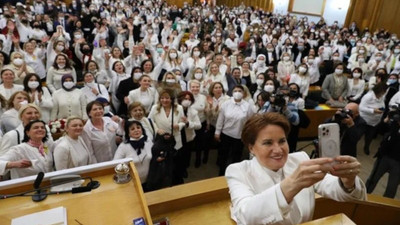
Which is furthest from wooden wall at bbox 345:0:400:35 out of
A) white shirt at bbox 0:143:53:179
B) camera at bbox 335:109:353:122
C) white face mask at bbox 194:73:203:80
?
white shirt at bbox 0:143:53:179

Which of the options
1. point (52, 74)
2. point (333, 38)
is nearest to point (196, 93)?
point (52, 74)

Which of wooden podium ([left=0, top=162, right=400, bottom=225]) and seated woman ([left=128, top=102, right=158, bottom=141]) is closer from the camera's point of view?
wooden podium ([left=0, top=162, right=400, bottom=225])

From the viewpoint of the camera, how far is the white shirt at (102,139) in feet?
10.7

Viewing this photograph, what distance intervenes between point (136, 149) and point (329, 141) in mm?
2218

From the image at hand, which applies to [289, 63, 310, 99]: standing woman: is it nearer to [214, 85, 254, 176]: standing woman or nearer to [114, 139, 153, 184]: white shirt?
[214, 85, 254, 176]: standing woman

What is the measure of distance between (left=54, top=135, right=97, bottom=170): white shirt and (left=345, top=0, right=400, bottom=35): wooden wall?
1593 cm

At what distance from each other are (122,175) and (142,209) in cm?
36

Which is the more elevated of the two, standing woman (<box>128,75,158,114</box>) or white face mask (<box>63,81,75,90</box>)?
white face mask (<box>63,81,75,90</box>)

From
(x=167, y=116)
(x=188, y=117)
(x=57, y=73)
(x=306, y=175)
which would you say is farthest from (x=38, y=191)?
(x=57, y=73)

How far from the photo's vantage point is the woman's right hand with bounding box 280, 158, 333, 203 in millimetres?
1119

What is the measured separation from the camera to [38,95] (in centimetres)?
410

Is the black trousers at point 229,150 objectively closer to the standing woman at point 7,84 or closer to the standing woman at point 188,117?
the standing woman at point 188,117

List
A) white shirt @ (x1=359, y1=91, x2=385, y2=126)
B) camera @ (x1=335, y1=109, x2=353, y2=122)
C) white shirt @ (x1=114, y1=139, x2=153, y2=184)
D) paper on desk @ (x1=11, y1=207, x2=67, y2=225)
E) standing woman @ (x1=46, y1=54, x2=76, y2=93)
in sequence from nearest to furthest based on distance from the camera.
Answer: paper on desk @ (x1=11, y1=207, x2=67, y2=225) → camera @ (x1=335, y1=109, x2=353, y2=122) → white shirt @ (x1=114, y1=139, x2=153, y2=184) → standing woman @ (x1=46, y1=54, x2=76, y2=93) → white shirt @ (x1=359, y1=91, x2=385, y2=126)

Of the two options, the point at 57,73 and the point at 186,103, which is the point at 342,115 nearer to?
the point at 186,103
